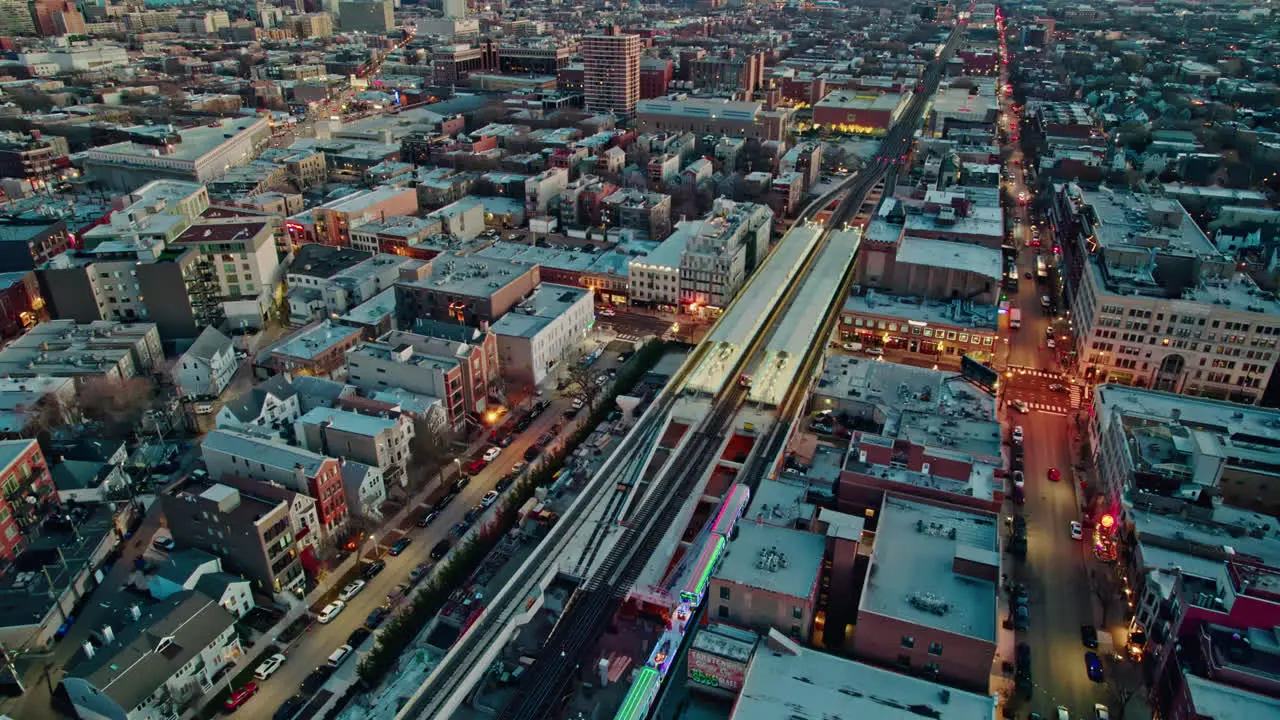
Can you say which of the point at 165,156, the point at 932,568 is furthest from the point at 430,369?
the point at 165,156

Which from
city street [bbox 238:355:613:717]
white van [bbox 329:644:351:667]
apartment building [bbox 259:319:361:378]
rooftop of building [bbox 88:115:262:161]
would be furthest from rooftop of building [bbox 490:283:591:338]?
rooftop of building [bbox 88:115:262:161]

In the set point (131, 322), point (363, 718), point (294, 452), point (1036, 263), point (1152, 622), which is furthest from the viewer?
point (1036, 263)

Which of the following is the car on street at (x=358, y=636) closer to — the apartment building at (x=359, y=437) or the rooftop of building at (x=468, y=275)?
the apartment building at (x=359, y=437)

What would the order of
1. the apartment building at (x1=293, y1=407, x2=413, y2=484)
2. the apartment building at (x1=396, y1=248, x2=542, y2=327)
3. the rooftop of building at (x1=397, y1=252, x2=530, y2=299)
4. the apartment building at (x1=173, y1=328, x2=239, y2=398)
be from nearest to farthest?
the apartment building at (x1=293, y1=407, x2=413, y2=484) < the apartment building at (x1=173, y1=328, x2=239, y2=398) < the apartment building at (x1=396, y1=248, x2=542, y2=327) < the rooftop of building at (x1=397, y1=252, x2=530, y2=299)

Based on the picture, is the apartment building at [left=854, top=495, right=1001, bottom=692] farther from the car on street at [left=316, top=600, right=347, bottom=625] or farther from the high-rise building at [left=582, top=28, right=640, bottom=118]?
the high-rise building at [left=582, top=28, right=640, bottom=118]

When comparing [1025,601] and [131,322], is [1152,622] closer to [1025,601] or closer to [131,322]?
[1025,601]

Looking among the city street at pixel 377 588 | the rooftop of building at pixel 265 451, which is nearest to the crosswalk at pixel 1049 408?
the city street at pixel 377 588

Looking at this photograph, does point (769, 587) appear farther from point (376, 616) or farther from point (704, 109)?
point (704, 109)

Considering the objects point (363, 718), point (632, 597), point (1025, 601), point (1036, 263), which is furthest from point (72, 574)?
Result: point (1036, 263)
